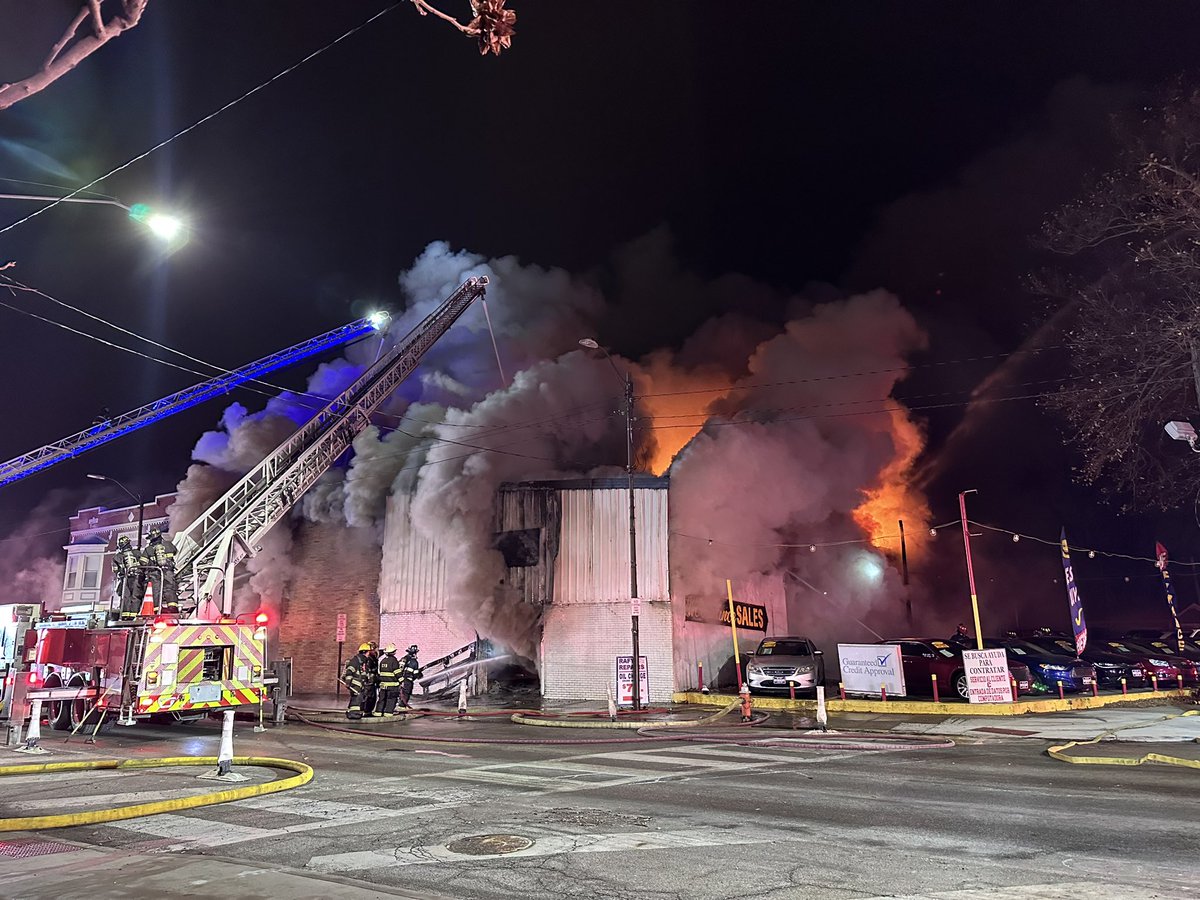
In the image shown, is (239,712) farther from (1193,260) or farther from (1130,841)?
(1193,260)

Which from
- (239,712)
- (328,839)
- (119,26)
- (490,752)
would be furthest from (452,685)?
(119,26)

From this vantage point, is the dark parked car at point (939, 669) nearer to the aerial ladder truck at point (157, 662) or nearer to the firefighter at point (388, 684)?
the firefighter at point (388, 684)

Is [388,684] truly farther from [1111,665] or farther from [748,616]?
[1111,665]

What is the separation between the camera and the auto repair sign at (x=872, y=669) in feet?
54.5

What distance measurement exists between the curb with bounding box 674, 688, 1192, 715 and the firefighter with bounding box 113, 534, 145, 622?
12.7 meters

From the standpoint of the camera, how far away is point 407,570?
73.7 ft

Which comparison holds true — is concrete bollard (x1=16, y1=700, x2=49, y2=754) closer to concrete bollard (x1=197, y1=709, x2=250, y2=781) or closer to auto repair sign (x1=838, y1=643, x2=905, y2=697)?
concrete bollard (x1=197, y1=709, x2=250, y2=781)

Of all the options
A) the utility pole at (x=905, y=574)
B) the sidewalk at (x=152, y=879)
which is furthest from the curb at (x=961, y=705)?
the sidewalk at (x=152, y=879)

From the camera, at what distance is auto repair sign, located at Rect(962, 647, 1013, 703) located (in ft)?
50.2

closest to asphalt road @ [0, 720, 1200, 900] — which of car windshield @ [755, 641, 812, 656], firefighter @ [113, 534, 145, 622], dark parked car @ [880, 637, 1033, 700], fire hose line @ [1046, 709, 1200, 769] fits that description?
fire hose line @ [1046, 709, 1200, 769]

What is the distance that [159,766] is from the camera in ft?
29.6

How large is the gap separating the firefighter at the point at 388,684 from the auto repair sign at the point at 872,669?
1008cm

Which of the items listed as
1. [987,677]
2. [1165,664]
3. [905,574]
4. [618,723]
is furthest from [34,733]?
[905,574]

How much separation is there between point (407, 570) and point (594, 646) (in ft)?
21.4
